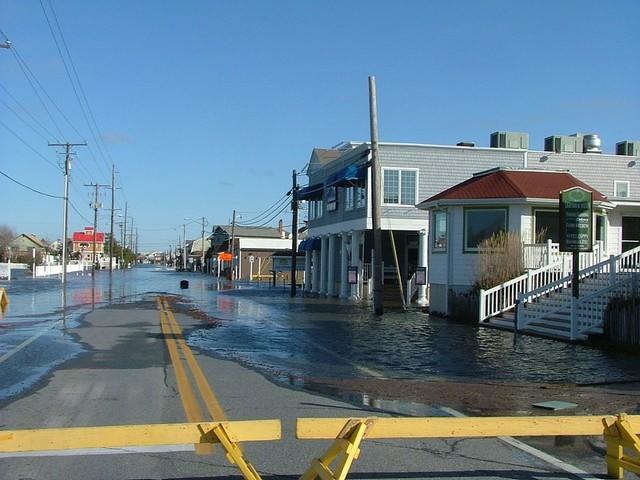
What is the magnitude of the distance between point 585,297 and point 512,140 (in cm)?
2060

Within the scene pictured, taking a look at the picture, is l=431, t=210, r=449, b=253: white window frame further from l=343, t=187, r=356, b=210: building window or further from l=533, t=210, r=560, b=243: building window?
l=343, t=187, r=356, b=210: building window

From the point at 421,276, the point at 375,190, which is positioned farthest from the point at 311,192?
the point at 375,190

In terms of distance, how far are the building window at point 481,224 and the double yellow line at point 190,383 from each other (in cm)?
1051

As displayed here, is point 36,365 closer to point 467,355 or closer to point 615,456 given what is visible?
point 467,355

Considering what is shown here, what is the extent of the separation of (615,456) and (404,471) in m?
1.77

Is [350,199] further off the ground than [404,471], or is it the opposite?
[350,199]

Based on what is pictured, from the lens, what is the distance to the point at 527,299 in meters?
19.2

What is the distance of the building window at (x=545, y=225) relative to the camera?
22328 mm

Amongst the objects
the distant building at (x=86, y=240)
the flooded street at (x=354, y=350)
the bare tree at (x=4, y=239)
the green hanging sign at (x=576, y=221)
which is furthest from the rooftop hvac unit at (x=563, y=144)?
the distant building at (x=86, y=240)

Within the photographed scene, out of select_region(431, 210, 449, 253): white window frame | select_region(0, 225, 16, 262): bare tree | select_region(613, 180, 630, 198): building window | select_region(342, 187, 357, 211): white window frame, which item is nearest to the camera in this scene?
select_region(431, 210, 449, 253): white window frame

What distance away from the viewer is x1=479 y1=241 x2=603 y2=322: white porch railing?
20391 millimetres

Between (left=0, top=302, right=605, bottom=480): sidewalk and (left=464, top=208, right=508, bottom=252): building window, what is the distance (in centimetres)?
1257

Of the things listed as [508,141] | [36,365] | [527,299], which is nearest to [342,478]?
[36,365]

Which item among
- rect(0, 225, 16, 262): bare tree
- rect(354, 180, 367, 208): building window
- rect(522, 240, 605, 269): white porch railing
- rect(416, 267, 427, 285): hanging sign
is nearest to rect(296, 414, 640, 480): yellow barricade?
rect(522, 240, 605, 269): white porch railing
